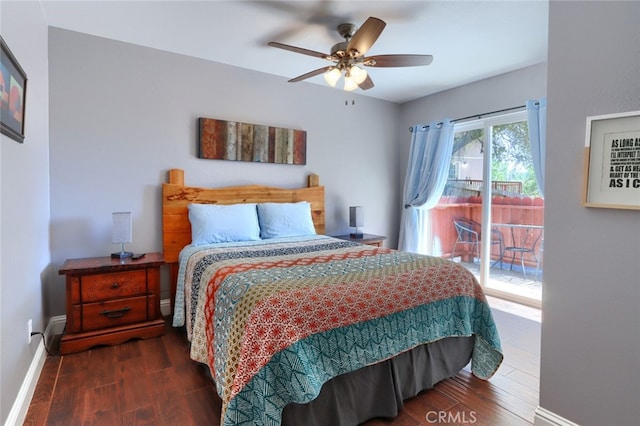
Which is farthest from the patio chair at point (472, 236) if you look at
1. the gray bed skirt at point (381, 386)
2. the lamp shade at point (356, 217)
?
the gray bed skirt at point (381, 386)

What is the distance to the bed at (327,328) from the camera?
1395 mm

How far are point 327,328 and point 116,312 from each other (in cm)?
194

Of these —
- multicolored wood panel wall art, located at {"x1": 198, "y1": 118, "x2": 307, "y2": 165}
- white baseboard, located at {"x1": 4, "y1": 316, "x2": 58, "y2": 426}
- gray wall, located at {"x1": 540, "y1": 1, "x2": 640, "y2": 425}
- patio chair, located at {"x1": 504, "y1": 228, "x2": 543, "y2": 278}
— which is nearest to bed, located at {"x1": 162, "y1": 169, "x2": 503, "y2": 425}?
gray wall, located at {"x1": 540, "y1": 1, "x2": 640, "y2": 425}

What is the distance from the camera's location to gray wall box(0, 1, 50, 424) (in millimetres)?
1548

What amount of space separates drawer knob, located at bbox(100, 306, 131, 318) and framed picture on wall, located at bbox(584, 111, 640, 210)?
3.08 metres

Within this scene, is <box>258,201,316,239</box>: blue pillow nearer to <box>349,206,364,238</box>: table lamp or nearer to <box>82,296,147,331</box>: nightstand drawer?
<box>349,206,364,238</box>: table lamp

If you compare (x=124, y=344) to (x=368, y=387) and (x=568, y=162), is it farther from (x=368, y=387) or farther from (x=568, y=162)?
(x=568, y=162)

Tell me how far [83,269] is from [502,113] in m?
4.28

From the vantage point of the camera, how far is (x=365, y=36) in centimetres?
212

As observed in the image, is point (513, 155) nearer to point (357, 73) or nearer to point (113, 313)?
point (357, 73)

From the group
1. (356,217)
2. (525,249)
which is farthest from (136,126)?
(525,249)

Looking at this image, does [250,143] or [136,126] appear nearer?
[136,126]

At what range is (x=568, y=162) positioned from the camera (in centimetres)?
155

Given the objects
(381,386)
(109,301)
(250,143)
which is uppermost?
(250,143)
